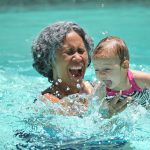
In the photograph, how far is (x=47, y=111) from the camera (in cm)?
363

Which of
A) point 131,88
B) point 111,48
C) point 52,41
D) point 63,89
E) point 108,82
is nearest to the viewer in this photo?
point 111,48

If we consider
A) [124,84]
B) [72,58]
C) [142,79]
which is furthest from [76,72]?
[142,79]

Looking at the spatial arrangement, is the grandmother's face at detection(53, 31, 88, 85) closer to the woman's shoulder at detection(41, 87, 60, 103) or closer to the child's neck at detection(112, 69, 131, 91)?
the woman's shoulder at detection(41, 87, 60, 103)

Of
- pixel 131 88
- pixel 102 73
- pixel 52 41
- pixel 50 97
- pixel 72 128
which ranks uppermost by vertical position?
pixel 52 41

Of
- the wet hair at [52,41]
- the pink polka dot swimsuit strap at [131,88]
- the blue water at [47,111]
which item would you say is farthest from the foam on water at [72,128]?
the wet hair at [52,41]

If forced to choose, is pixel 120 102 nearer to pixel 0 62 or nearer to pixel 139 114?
pixel 139 114

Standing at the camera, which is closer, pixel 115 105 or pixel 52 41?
pixel 115 105

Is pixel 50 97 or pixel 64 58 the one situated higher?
pixel 64 58

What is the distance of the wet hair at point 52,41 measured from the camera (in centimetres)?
353

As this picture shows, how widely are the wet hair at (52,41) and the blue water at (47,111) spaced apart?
344 mm

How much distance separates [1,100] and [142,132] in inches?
65.0

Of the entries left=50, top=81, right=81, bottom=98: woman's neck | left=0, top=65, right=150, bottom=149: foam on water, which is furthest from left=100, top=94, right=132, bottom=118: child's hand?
left=50, top=81, right=81, bottom=98: woman's neck

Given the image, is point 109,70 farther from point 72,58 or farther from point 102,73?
point 72,58

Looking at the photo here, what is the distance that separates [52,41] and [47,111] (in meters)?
0.51
